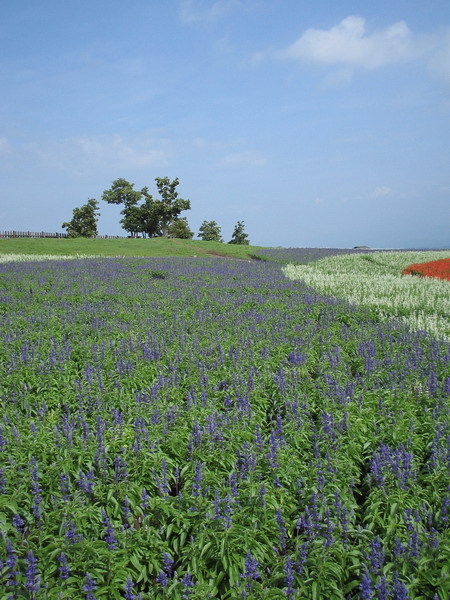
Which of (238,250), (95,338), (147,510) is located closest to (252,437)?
(147,510)

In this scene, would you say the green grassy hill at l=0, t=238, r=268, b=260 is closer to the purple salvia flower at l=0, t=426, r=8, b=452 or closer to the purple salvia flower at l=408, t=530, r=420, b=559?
the purple salvia flower at l=0, t=426, r=8, b=452

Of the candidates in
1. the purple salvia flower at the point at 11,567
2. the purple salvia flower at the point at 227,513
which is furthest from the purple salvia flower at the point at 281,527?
the purple salvia flower at the point at 11,567

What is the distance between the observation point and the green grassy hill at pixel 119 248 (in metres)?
43.8

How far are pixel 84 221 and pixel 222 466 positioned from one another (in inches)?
3378

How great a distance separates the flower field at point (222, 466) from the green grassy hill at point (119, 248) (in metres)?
35.2

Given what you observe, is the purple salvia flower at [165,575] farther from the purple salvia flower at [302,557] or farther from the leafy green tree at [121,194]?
the leafy green tree at [121,194]

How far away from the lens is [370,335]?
10273 mm

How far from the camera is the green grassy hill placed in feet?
144

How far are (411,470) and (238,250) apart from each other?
162ft

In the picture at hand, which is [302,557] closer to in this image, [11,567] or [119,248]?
[11,567]

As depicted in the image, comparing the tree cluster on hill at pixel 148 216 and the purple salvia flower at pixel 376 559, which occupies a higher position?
the tree cluster on hill at pixel 148 216

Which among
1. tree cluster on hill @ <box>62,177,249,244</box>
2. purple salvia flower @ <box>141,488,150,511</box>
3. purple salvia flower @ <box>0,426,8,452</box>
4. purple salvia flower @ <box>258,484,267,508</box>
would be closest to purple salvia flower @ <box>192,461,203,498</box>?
purple salvia flower @ <box>141,488,150,511</box>

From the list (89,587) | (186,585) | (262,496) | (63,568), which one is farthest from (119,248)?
(186,585)

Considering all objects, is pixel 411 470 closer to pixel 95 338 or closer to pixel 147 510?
pixel 147 510
